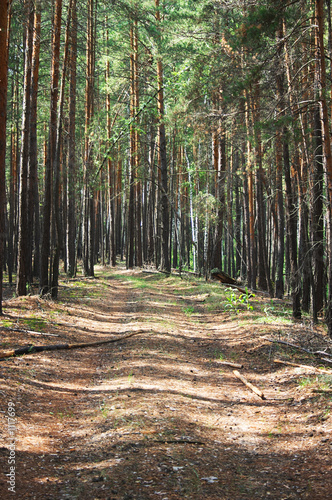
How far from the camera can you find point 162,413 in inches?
189

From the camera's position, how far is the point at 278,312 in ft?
37.2

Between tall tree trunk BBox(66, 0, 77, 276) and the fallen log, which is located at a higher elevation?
tall tree trunk BBox(66, 0, 77, 276)

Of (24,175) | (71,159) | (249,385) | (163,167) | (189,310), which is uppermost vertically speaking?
(163,167)

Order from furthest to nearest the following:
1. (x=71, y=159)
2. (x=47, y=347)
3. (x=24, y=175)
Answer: (x=71, y=159) < (x=24, y=175) < (x=47, y=347)

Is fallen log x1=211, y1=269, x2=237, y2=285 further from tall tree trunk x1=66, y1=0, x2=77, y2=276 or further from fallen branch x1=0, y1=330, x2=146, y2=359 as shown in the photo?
fallen branch x1=0, y1=330, x2=146, y2=359

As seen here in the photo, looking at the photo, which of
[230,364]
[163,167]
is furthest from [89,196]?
[230,364]

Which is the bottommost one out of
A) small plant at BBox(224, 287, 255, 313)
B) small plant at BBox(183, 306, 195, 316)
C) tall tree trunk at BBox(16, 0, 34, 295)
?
small plant at BBox(183, 306, 195, 316)

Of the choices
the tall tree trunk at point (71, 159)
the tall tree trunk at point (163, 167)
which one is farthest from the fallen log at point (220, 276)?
the tall tree trunk at point (71, 159)

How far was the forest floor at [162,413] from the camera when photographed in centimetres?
340

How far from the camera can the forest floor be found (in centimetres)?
340

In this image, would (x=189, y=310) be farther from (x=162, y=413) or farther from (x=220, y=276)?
(x=162, y=413)

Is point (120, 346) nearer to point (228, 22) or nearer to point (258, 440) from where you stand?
point (258, 440)

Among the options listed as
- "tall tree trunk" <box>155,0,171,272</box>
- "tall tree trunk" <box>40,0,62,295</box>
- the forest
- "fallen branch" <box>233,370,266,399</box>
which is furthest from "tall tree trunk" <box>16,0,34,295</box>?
"tall tree trunk" <box>155,0,171,272</box>

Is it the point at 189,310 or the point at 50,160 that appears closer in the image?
the point at 50,160
